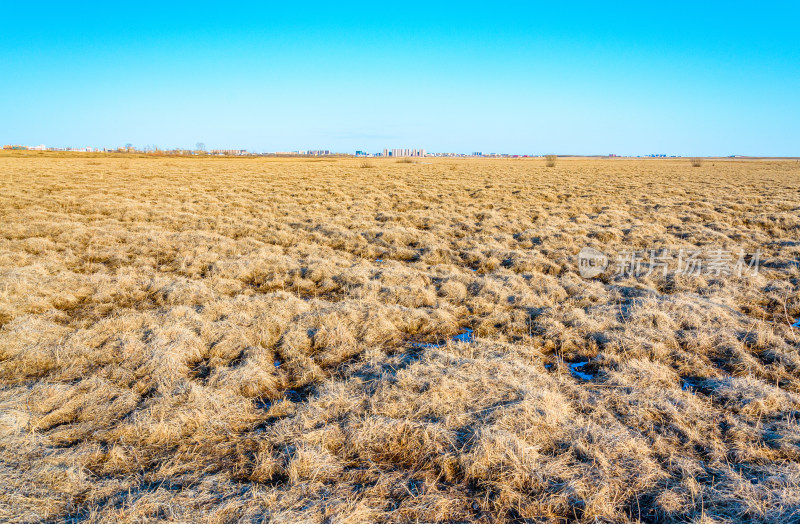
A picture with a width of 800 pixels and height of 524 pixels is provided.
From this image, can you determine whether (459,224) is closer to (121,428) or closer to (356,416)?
(356,416)

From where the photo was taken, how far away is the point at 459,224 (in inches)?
650

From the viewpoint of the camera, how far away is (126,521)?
3.04m

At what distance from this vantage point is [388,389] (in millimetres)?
4797

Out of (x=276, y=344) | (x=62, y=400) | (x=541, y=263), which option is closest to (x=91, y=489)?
(x=62, y=400)

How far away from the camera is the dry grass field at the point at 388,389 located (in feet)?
11.0

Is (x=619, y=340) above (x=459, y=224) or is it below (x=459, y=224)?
below

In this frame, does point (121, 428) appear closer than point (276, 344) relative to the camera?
Yes

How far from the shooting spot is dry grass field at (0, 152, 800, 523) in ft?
11.0

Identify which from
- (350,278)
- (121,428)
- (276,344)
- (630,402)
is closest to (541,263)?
(350,278)

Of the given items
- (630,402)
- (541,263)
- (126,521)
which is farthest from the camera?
(541,263)

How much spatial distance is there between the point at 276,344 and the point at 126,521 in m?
3.25

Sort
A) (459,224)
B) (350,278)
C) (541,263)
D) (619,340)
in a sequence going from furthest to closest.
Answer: (459,224)
(541,263)
(350,278)
(619,340)

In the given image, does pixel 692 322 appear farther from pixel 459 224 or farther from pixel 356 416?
pixel 459 224

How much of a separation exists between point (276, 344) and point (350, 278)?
3.20 metres
